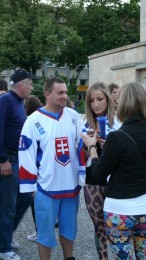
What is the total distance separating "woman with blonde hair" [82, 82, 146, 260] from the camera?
9.91 ft

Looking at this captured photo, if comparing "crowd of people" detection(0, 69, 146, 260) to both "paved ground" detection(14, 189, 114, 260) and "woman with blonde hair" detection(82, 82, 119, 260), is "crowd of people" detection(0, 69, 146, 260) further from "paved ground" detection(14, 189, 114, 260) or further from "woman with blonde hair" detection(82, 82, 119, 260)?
"paved ground" detection(14, 189, 114, 260)

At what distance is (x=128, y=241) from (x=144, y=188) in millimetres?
A: 395

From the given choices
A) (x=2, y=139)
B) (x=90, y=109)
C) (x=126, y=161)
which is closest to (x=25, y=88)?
(x=2, y=139)

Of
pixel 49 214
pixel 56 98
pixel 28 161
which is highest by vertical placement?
pixel 56 98

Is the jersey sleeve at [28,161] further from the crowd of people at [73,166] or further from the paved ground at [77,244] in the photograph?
the paved ground at [77,244]

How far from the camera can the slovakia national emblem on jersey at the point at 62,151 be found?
3979mm

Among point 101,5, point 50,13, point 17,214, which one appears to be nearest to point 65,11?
point 50,13

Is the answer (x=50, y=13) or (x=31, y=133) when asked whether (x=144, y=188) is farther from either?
(x=50, y=13)

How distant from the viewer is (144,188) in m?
3.07

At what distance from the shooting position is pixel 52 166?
395 centimetres

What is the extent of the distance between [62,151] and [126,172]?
1073 mm

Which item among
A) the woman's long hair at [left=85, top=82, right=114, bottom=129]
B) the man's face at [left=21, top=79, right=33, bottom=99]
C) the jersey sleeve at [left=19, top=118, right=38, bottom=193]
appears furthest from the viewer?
the man's face at [left=21, top=79, right=33, bottom=99]

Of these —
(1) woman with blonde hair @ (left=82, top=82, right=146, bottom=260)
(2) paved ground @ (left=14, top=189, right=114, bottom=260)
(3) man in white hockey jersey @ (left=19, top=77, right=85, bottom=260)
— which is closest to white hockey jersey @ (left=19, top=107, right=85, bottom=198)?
(3) man in white hockey jersey @ (left=19, top=77, right=85, bottom=260)

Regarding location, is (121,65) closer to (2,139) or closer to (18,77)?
(18,77)
